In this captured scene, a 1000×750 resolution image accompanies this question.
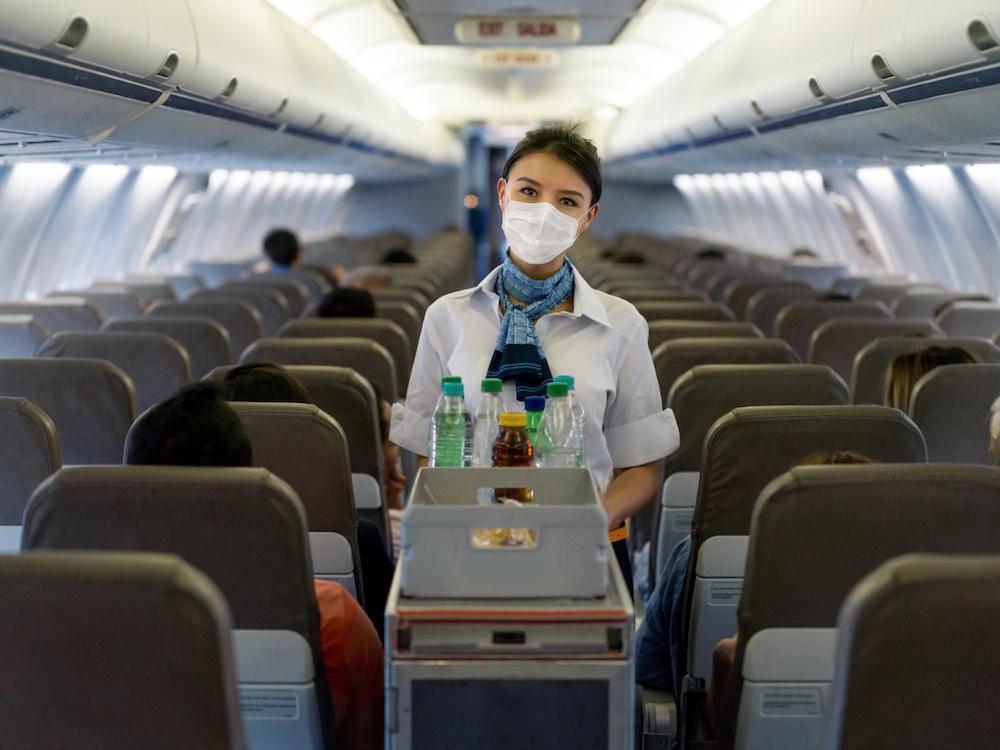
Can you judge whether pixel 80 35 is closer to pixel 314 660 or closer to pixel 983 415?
pixel 314 660

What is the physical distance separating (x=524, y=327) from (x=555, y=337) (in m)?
0.14

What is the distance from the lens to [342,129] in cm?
1250

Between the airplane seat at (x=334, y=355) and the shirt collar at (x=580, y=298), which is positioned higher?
the shirt collar at (x=580, y=298)

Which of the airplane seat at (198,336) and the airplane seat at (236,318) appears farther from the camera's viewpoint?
the airplane seat at (236,318)

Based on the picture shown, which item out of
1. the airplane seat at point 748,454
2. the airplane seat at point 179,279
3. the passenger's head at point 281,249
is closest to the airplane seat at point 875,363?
the airplane seat at point 748,454

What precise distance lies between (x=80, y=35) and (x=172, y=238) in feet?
40.8

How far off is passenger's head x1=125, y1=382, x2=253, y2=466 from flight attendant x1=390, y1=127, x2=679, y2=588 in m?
0.69

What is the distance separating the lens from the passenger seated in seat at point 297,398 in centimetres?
356

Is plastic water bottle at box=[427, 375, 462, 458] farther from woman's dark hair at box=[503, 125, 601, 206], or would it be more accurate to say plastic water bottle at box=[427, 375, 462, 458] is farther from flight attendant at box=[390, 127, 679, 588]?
woman's dark hair at box=[503, 125, 601, 206]

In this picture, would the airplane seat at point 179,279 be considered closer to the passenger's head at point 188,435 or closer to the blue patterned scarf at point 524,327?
the blue patterned scarf at point 524,327

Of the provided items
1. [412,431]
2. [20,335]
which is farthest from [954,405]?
[20,335]

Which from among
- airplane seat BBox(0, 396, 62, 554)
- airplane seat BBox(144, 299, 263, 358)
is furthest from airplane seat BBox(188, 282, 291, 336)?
airplane seat BBox(0, 396, 62, 554)

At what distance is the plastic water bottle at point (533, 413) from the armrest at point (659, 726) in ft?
3.05

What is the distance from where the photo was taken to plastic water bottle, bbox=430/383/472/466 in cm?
281
